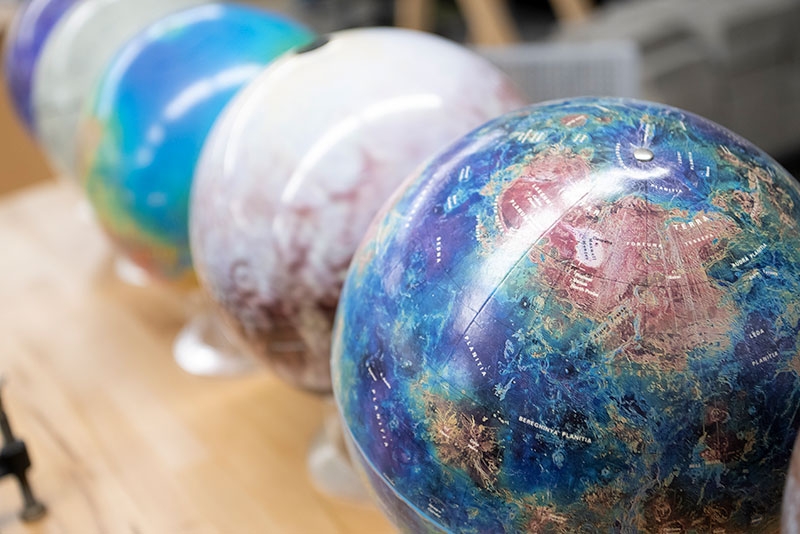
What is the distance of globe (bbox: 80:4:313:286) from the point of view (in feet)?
4.44

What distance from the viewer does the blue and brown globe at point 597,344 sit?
0.76 m

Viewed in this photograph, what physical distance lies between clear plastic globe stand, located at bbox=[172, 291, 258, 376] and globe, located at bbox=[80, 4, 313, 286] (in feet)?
0.63

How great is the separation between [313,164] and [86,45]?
740 mm

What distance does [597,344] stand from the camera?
761 mm

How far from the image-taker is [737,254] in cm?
78

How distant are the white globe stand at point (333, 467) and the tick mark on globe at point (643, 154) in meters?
0.59

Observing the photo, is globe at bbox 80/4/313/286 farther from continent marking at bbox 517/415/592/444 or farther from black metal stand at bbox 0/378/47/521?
continent marking at bbox 517/415/592/444

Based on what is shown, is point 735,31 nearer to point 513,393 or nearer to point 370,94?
point 370,94

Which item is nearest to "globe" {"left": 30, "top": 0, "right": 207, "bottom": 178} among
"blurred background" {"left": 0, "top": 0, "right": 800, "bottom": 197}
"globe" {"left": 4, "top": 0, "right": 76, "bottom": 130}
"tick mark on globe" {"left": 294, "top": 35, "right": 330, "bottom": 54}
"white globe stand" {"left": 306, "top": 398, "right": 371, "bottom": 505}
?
"globe" {"left": 4, "top": 0, "right": 76, "bottom": 130}

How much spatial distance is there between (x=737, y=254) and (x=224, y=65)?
32.3 inches

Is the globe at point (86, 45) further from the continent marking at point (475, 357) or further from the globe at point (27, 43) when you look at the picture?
the continent marking at point (475, 357)

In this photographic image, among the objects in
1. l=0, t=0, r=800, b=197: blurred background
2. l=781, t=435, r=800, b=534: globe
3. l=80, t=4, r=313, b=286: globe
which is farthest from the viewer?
l=0, t=0, r=800, b=197: blurred background

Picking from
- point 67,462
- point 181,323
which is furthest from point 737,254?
point 181,323

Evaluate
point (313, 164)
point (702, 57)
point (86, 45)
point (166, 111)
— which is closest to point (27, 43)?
point (86, 45)
